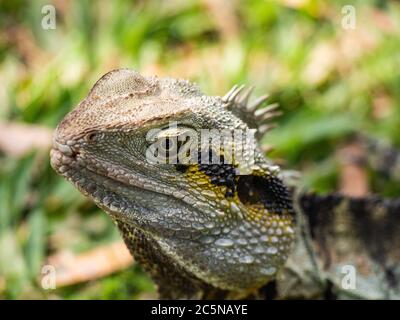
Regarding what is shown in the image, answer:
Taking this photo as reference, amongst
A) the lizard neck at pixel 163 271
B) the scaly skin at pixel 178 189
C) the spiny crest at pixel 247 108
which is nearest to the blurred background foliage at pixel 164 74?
the lizard neck at pixel 163 271

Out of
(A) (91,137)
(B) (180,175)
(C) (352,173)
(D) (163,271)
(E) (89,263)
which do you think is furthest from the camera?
(C) (352,173)

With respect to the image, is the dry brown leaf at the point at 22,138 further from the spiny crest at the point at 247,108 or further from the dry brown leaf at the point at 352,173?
the dry brown leaf at the point at 352,173

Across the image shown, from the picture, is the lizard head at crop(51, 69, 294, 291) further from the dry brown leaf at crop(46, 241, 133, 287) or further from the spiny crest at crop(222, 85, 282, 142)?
the dry brown leaf at crop(46, 241, 133, 287)

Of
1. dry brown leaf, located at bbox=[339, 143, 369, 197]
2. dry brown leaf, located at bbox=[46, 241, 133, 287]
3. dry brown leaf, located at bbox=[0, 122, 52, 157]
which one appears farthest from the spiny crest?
dry brown leaf, located at bbox=[0, 122, 52, 157]

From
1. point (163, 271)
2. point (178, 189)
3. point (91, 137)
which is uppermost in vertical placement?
point (91, 137)

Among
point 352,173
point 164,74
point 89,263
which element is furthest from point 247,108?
point 164,74

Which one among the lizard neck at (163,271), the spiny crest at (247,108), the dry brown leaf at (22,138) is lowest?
the lizard neck at (163,271)

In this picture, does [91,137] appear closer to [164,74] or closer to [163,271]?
[163,271]
